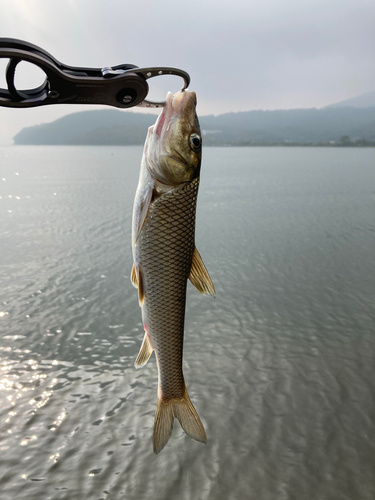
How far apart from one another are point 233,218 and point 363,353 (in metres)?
6.26

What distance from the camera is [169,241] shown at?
A: 1627 mm

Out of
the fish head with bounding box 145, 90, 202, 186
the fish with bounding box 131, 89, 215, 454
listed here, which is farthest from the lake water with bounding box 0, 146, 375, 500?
the fish head with bounding box 145, 90, 202, 186

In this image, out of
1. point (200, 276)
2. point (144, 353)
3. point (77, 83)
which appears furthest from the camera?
point (144, 353)

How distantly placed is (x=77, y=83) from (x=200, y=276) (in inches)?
37.2

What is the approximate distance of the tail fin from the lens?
194 cm

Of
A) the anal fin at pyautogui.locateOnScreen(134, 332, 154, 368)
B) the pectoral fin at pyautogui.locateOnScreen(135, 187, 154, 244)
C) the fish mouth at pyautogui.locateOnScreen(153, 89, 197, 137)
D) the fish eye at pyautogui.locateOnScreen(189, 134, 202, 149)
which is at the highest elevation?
the fish mouth at pyautogui.locateOnScreen(153, 89, 197, 137)

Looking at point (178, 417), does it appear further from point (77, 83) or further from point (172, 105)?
point (77, 83)

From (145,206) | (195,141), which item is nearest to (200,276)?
(145,206)

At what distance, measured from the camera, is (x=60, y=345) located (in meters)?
3.86

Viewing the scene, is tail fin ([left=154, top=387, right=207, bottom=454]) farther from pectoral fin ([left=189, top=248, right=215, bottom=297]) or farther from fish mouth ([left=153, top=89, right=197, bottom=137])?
fish mouth ([left=153, top=89, right=197, bottom=137])

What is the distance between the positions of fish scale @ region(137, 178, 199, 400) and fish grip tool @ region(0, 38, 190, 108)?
421 mm

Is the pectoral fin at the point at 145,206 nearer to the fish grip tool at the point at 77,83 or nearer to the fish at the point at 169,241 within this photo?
the fish at the point at 169,241

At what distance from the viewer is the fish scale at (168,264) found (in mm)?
1591

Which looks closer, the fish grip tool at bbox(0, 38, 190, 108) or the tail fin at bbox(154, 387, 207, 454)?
the fish grip tool at bbox(0, 38, 190, 108)
